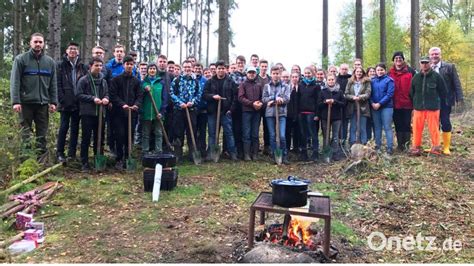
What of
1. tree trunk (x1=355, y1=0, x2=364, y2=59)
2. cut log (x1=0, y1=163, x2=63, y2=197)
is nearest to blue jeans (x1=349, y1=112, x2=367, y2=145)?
cut log (x1=0, y1=163, x2=63, y2=197)

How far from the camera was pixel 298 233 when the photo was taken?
14.2 feet

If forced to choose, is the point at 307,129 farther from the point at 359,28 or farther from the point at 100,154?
the point at 359,28

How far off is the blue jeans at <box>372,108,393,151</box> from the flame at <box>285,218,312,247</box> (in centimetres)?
501

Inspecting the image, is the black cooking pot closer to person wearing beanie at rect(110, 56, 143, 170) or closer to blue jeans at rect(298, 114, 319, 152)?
person wearing beanie at rect(110, 56, 143, 170)

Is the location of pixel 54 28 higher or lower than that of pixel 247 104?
higher

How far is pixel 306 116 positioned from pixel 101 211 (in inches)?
196

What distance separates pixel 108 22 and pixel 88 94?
269 centimetres

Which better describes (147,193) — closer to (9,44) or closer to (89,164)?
(89,164)

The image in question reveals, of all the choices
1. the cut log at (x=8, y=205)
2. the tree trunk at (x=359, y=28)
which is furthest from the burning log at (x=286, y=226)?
the tree trunk at (x=359, y=28)

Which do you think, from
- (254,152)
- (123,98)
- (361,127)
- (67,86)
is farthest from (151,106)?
(361,127)

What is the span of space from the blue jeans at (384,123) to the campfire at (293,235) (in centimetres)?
488

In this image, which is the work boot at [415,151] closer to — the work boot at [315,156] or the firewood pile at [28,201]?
the work boot at [315,156]

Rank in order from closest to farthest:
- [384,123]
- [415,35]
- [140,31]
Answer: [384,123] < [415,35] < [140,31]

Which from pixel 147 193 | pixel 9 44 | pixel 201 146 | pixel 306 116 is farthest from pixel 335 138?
pixel 9 44
